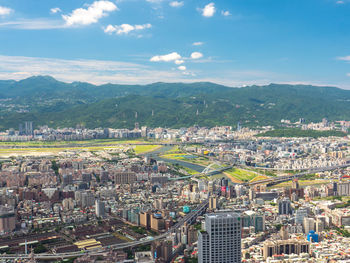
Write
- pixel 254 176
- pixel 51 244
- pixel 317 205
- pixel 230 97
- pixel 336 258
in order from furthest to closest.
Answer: pixel 230 97 → pixel 254 176 → pixel 317 205 → pixel 51 244 → pixel 336 258

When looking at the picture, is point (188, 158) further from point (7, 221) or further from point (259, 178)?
point (7, 221)

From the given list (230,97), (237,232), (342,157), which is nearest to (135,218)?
(237,232)

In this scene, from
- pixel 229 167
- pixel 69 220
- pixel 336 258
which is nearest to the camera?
pixel 336 258

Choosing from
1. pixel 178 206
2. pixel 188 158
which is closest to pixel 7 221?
pixel 178 206

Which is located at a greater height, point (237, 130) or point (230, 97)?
point (230, 97)

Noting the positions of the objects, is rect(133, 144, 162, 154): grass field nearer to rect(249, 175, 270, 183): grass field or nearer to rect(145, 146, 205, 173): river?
rect(145, 146, 205, 173): river

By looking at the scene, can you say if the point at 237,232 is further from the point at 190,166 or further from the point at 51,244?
the point at 190,166

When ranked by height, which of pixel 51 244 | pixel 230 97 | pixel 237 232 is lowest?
pixel 51 244
